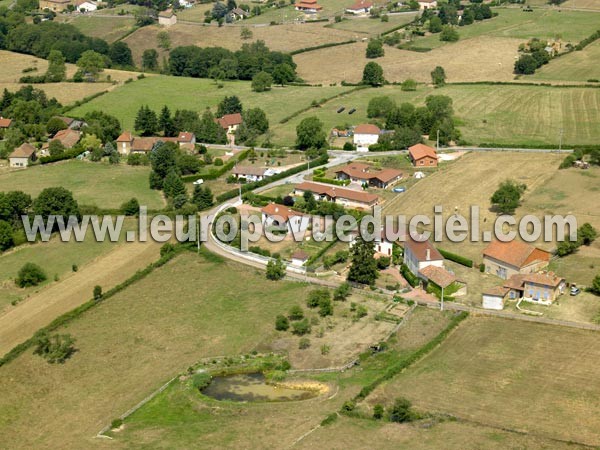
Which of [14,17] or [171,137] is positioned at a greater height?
[14,17]

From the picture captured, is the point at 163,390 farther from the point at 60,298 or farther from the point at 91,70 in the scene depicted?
the point at 91,70

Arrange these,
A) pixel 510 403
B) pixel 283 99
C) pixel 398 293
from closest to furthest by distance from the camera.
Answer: pixel 510 403 → pixel 398 293 → pixel 283 99

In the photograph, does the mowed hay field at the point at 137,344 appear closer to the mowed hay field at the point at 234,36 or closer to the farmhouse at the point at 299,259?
the farmhouse at the point at 299,259

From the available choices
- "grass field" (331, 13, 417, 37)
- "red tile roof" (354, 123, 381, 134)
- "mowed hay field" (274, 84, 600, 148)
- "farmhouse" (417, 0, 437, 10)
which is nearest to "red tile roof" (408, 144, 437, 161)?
"red tile roof" (354, 123, 381, 134)

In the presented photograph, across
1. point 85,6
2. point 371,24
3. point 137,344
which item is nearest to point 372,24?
point 371,24

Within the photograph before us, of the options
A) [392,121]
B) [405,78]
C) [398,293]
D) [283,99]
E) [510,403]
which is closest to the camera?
[510,403]

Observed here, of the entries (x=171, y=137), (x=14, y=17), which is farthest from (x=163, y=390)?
(x=14, y=17)
